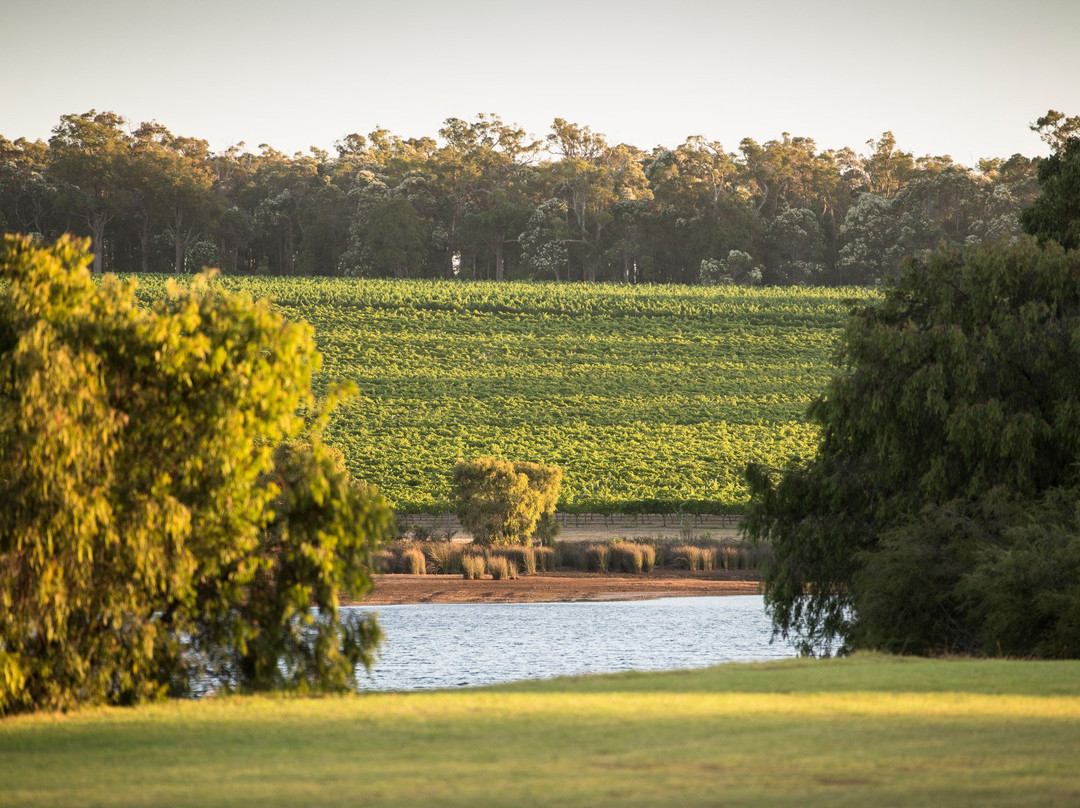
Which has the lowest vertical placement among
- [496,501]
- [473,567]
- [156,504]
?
[473,567]

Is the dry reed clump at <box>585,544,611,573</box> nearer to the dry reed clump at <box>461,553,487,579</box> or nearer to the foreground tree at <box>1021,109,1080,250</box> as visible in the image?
the dry reed clump at <box>461,553,487,579</box>

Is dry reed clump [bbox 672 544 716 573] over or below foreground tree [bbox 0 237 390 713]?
below

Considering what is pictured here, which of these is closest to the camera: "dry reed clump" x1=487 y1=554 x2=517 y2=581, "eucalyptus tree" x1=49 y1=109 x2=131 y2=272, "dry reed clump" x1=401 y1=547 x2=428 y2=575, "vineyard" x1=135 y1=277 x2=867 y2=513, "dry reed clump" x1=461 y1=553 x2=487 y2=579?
"dry reed clump" x1=461 y1=553 x2=487 y2=579

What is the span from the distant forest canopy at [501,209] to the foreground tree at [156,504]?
325 feet

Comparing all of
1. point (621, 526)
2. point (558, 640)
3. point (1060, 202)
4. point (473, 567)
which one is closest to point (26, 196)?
point (621, 526)

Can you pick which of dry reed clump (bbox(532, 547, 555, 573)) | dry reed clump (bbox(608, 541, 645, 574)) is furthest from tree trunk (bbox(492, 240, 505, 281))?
dry reed clump (bbox(532, 547, 555, 573))

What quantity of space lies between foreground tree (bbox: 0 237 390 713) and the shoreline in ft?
70.9

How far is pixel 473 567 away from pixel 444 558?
190cm

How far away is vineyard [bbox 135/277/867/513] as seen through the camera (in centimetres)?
6238

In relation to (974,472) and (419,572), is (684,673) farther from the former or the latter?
(419,572)

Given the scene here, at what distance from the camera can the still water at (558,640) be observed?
880 inches

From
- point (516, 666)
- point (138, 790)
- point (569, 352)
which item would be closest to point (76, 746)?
point (138, 790)

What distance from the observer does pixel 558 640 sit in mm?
26609

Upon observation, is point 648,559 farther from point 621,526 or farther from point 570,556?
point 621,526
